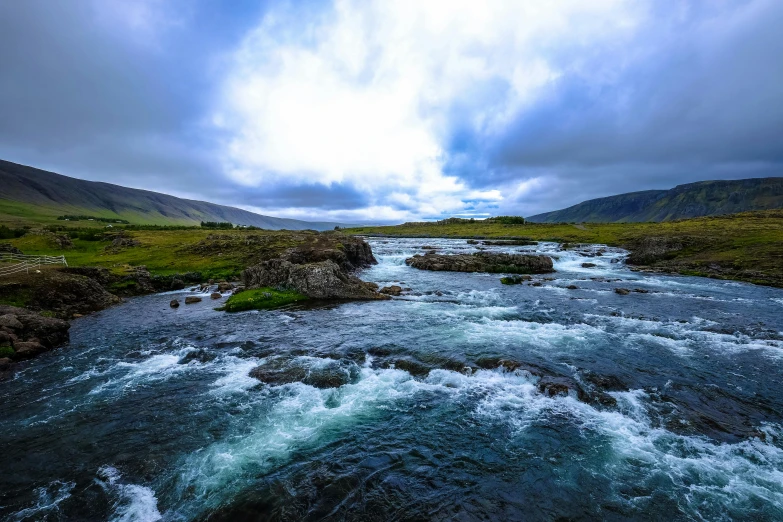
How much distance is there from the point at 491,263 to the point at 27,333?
59.9 metres

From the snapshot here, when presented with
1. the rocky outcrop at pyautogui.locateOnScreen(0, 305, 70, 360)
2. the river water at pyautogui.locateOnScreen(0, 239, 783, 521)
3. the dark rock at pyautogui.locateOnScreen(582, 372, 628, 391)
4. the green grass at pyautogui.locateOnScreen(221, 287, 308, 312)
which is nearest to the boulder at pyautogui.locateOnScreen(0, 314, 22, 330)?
the rocky outcrop at pyautogui.locateOnScreen(0, 305, 70, 360)

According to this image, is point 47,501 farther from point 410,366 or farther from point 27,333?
point 27,333

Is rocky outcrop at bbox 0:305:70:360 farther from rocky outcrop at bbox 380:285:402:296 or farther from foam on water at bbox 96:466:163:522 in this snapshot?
rocky outcrop at bbox 380:285:402:296

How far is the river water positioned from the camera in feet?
36.9

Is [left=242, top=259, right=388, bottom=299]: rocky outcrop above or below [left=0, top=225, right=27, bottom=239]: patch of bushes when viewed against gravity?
below

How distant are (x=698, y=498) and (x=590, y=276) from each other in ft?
164

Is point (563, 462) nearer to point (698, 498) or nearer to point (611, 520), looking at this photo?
point (611, 520)

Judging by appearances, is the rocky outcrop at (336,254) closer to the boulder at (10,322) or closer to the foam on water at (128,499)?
the boulder at (10,322)

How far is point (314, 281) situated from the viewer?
39.8 meters

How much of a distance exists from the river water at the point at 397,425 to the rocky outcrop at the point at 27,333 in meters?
1.31

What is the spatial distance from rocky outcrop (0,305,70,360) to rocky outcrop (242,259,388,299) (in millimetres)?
19241

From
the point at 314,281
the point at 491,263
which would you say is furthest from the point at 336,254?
the point at 491,263

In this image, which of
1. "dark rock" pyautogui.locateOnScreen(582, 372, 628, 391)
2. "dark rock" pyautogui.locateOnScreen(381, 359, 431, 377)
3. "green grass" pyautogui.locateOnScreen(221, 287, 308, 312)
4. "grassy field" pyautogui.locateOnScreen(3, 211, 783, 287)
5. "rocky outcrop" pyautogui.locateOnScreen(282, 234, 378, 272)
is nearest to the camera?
"dark rock" pyautogui.locateOnScreen(582, 372, 628, 391)

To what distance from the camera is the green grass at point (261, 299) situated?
116 ft
